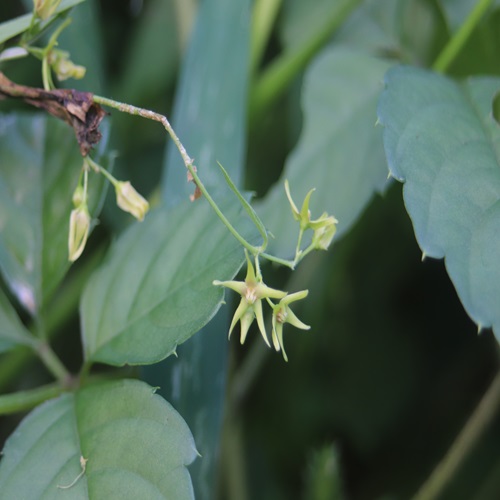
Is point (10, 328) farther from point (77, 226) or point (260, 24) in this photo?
point (260, 24)

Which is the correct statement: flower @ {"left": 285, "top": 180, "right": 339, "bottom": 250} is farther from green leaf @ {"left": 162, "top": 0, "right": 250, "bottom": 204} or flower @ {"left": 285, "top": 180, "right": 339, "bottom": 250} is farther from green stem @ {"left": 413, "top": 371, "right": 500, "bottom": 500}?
green stem @ {"left": 413, "top": 371, "right": 500, "bottom": 500}

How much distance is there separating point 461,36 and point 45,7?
0.37m

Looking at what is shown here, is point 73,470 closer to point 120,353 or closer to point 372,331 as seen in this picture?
point 120,353

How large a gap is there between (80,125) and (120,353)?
159mm

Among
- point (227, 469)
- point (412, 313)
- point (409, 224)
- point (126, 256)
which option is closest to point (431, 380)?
point (412, 313)

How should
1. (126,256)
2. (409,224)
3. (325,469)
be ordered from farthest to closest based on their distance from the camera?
(409,224) → (325,469) → (126,256)

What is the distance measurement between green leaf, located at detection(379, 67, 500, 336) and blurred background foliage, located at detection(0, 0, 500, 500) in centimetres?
29

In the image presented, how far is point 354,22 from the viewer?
30.5 inches

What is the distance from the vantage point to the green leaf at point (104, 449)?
40 centimetres

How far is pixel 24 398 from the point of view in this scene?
470 millimetres

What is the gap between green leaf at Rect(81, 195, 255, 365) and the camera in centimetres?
43

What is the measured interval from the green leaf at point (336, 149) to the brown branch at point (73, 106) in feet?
0.63

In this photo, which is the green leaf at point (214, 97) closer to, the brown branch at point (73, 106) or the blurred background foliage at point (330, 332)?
the blurred background foliage at point (330, 332)

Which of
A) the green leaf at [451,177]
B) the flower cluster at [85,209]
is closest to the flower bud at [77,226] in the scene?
the flower cluster at [85,209]
